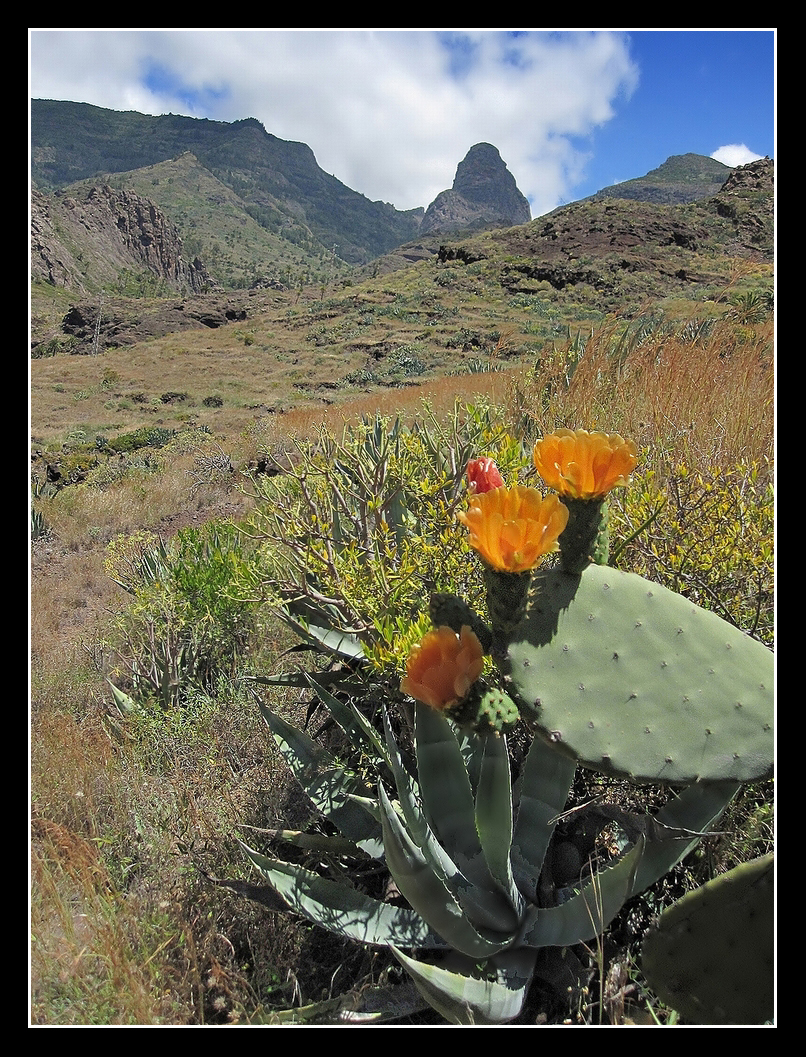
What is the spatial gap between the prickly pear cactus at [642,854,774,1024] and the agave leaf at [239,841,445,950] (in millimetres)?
594

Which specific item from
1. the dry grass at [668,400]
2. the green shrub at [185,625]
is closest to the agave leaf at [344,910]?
the green shrub at [185,625]

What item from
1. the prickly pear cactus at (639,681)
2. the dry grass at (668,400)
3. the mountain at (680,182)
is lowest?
the prickly pear cactus at (639,681)

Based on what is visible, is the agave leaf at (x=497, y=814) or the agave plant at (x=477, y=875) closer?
the agave plant at (x=477, y=875)

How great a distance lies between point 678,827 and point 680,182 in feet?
408

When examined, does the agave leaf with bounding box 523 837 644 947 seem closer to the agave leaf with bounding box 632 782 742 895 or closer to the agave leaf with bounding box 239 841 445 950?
the agave leaf with bounding box 632 782 742 895

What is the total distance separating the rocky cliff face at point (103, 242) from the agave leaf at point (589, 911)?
81.5 meters

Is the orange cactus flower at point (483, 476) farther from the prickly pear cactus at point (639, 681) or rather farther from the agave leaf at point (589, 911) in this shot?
the agave leaf at point (589, 911)

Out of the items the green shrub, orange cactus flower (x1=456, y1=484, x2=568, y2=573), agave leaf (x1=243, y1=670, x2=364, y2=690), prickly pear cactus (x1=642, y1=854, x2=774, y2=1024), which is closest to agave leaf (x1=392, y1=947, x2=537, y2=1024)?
prickly pear cactus (x1=642, y1=854, x2=774, y2=1024)

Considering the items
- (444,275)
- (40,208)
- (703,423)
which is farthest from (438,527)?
(40,208)

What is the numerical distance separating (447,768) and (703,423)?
8.21 feet

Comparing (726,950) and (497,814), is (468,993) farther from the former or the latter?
(726,950)

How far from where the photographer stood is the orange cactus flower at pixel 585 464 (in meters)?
1.31

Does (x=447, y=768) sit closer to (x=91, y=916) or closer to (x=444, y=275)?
(x=91, y=916)

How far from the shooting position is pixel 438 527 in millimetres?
2105
